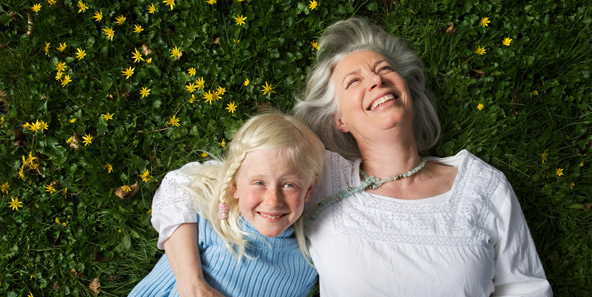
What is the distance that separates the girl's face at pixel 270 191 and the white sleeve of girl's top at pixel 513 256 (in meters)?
1.21

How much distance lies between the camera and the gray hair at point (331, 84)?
302 centimetres

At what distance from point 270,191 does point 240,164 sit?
253 millimetres

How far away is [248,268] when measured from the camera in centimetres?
251

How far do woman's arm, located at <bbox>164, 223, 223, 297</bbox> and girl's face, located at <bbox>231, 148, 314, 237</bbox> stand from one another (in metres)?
0.38

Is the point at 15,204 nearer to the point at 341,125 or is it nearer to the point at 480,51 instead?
the point at 341,125

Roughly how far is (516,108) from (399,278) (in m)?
1.78

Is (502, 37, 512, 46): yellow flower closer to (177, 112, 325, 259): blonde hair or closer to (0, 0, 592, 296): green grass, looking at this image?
(0, 0, 592, 296): green grass

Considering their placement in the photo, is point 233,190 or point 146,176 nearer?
point 233,190

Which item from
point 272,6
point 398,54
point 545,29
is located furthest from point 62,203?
point 545,29

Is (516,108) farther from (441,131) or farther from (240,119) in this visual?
(240,119)

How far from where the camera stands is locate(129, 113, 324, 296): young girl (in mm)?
2279

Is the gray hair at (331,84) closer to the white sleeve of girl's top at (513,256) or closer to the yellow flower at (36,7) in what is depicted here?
the white sleeve of girl's top at (513,256)

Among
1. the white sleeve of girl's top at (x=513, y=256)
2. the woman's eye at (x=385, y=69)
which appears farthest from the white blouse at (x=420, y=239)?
the woman's eye at (x=385, y=69)

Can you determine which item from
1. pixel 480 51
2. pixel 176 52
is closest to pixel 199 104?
pixel 176 52
